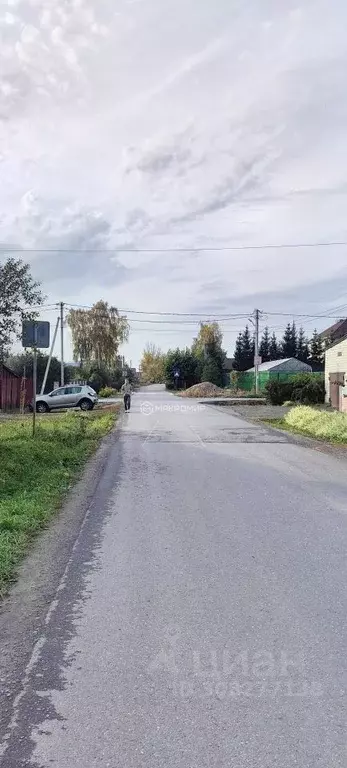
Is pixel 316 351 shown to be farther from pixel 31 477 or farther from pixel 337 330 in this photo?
pixel 31 477

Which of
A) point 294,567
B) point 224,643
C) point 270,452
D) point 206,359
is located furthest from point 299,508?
point 206,359

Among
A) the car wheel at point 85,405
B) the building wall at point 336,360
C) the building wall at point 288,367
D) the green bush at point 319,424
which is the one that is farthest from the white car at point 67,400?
the building wall at point 288,367

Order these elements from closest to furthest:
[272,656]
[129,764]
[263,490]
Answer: [129,764], [272,656], [263,490]

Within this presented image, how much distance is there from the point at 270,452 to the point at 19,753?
37.6 feet

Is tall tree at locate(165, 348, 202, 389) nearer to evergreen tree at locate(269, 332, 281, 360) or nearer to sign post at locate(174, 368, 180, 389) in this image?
sign post at locate(174, 368, 180, 389)

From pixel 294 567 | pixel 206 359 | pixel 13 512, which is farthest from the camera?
pixel 206 359

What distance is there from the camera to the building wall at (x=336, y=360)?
3095 cm

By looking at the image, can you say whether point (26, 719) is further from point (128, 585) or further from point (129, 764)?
point (128, 585)

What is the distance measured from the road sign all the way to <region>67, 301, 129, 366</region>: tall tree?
6189 centimetres

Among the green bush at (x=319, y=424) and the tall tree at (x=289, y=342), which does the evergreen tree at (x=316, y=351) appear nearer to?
the tall tree at (x=289, y=342)

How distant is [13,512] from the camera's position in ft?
23.6

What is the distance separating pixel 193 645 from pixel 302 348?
310 feet

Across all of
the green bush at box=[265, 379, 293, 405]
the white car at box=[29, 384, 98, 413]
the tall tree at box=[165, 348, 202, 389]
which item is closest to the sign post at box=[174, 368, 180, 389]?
the tall tree at box=[165, 348, 202, 389]

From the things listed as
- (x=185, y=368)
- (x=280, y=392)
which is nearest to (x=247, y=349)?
(x=185, y=368)
